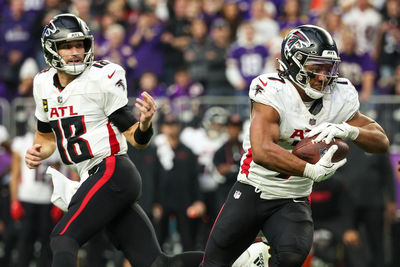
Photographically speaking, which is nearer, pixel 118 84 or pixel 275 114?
pixel 275 114

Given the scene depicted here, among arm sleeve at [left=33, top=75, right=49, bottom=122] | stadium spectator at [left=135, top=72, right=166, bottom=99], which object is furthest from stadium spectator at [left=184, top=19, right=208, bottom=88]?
arm sleeve at [left=33, top=75, right=49, bottom=122]

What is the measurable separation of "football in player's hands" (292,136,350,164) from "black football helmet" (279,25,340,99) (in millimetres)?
338

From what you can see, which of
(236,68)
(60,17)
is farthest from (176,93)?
(60,17)

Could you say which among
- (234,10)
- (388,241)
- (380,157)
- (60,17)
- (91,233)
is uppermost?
(60,17)

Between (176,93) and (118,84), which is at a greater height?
(118,84)

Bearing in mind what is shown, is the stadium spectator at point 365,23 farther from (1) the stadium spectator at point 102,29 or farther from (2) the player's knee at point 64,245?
(2) the player's knee at point 64,245

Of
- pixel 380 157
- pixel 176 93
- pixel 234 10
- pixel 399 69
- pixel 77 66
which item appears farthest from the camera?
pixel 234 10

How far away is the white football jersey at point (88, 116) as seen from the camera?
588 centimetres

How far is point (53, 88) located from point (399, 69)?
5.88 m

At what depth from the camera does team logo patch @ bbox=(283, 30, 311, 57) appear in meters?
5.61

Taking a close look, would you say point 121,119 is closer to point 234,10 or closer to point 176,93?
point 176,93

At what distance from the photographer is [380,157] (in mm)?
9984

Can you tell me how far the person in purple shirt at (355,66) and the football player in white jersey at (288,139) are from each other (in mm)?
5173

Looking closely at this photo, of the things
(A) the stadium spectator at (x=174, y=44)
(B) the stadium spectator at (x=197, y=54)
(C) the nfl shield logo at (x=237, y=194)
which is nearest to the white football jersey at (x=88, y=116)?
(C) the nfl shield logo at (x=237, y=194)
